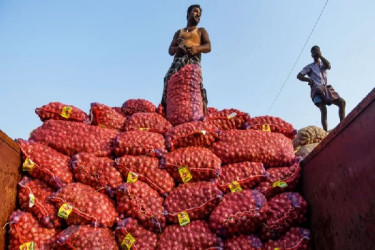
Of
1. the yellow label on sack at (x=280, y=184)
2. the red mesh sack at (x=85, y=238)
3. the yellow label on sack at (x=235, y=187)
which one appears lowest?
the red mesh sack at (x=85, y=238)

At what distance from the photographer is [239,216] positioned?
2.05 metres

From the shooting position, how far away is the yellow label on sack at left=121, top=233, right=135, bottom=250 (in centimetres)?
205

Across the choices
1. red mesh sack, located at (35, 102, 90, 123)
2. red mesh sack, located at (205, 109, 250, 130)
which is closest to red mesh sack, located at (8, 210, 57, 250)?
→ red mesh sack, located at (35, 102, 90, 123)

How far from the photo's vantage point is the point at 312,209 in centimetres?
214

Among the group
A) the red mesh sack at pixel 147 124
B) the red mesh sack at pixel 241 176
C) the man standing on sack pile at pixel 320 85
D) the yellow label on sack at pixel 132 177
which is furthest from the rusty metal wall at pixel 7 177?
the man standing on sack pile at pixel 320 85

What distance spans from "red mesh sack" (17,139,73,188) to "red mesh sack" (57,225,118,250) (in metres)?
0.35

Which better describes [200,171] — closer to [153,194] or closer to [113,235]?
[153,194]

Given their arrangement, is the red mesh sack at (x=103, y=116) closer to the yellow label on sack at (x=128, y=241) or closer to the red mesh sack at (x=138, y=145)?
the red mesh sack at (x=138, y=145)

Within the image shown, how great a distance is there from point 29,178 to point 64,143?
330mm

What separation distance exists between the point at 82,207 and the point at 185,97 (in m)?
1.22

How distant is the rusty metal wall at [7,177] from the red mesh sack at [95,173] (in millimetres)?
363

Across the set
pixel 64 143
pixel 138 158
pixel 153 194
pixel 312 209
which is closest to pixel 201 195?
pixel 153 194

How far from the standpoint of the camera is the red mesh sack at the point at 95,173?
225cm

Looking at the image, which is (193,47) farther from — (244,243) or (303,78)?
(303,78)
